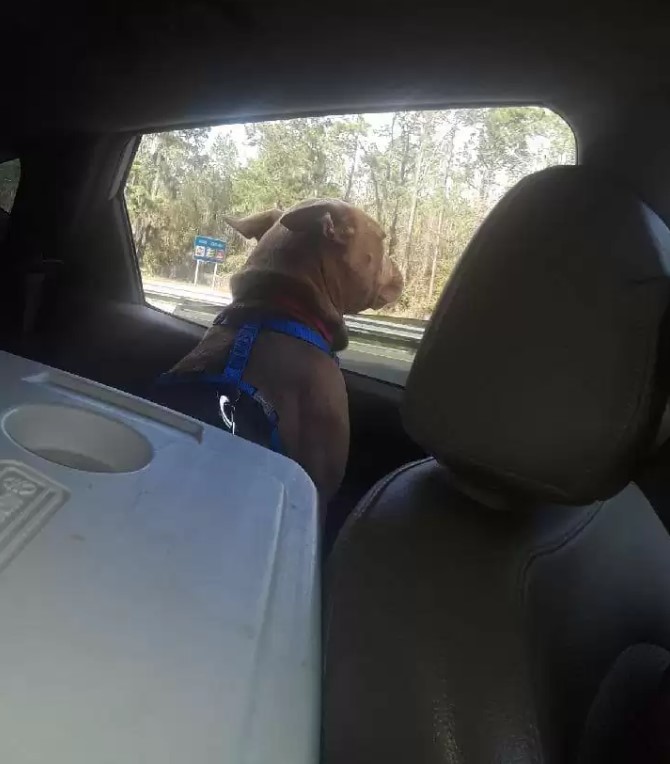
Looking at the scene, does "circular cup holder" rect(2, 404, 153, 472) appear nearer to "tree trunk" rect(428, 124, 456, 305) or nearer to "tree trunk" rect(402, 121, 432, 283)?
"tree trunk" rect(428, 124, 456, 305)

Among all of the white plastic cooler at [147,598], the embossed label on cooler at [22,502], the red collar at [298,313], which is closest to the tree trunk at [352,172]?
the red collar at [298,313]

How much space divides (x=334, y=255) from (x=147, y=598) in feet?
5.55

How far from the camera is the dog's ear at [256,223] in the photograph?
2355 mm

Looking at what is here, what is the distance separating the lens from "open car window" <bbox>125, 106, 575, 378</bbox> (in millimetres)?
1780

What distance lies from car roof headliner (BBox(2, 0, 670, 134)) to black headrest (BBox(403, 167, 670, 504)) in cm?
74

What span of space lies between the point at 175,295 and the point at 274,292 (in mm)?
722

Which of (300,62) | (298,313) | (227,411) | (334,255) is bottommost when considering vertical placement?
(227,411)

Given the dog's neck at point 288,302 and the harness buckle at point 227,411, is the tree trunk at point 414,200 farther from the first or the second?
the harness buckle at point 227,411

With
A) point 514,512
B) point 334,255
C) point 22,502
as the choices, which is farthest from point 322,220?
point 22,502

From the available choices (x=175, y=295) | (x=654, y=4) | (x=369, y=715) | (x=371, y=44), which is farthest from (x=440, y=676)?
(x=175, y=295)

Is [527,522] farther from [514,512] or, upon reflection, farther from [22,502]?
[22,502]

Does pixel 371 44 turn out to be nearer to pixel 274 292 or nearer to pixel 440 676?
pixel 274 292

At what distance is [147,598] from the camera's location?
60cm

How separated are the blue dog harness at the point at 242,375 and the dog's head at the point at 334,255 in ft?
0.62
